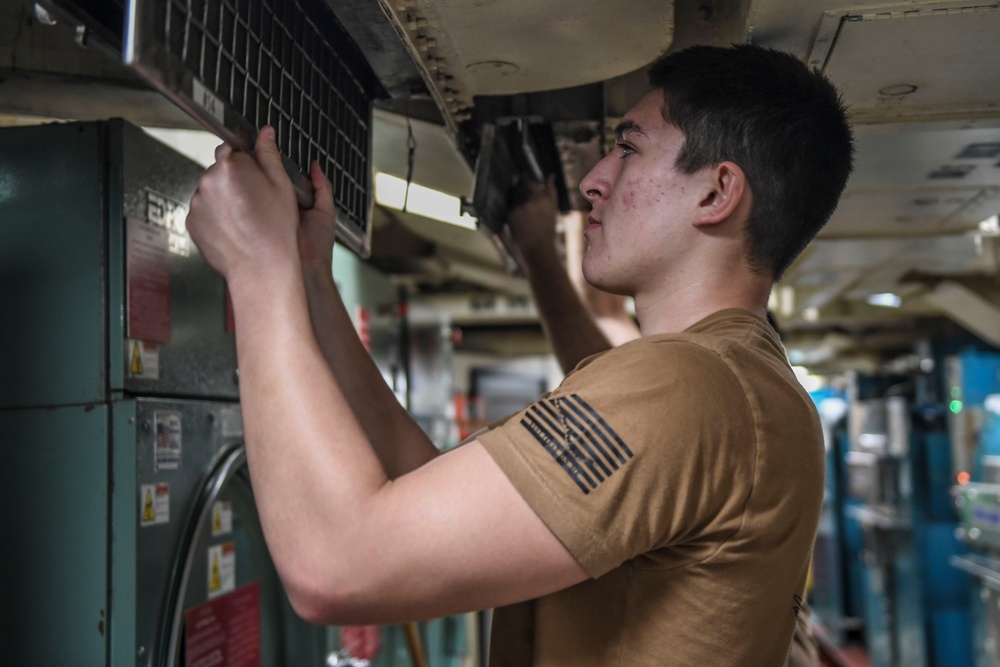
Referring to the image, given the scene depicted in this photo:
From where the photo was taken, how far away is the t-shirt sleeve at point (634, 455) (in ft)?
3.22

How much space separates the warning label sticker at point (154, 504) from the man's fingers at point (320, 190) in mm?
586

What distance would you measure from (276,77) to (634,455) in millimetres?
662

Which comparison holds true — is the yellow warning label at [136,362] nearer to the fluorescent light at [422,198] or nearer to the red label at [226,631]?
the red label at [226,631]

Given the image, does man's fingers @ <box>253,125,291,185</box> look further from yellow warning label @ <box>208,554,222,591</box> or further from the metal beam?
the metal beam

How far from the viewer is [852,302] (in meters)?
6.47

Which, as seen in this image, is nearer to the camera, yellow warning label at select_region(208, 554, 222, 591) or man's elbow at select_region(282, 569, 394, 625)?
man's elbow at select_region(282, 569, 394, 625)

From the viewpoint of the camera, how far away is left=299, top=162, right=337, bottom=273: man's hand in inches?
51.4

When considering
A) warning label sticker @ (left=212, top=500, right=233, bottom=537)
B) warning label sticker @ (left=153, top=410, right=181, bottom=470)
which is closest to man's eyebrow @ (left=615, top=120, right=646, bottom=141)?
warning label sticker @ (left=153, top=410, right=181, bottom=470)

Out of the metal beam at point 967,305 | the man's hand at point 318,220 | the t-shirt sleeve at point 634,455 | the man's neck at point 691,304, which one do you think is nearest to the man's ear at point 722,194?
the man's neck at point 691,304

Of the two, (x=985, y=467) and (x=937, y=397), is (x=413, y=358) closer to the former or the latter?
(x=985, y=467)

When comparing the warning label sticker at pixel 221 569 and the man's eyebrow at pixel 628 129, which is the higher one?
the man's eyebrow at pixel 628 129

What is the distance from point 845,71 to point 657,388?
86 centimetres

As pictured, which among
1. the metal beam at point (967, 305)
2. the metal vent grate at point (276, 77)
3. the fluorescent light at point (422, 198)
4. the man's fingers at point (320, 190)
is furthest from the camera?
the metal beam at point (967, 305)

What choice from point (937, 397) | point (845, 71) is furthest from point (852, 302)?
point (845, 71)
